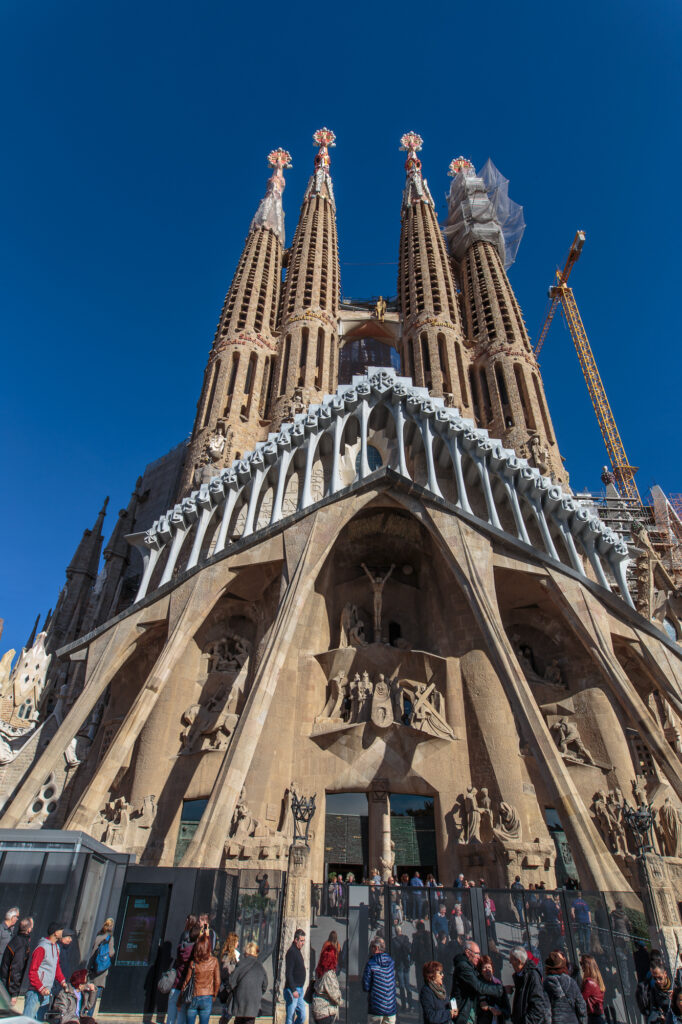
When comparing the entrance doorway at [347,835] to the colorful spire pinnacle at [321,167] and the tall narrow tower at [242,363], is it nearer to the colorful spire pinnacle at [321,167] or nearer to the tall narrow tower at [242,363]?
the tall narrow tower at [242,363]

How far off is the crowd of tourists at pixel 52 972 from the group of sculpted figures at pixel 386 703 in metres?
8.28

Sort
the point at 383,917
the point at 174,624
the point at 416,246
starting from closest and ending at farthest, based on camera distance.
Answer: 1. the point at 383,917
2. the point at 174,624
3. the point at 416,246

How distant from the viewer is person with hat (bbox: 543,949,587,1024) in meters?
3.76

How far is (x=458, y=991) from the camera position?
4.21 metres

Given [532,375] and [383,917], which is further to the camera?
[532,375]

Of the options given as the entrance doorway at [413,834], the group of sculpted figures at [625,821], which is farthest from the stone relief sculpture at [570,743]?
the entrance doorway at [413,834]

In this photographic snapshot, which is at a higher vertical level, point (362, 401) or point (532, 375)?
point (532, 375)

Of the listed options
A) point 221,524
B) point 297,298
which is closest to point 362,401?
point 221,524

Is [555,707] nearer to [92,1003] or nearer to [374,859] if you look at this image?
[374,859]

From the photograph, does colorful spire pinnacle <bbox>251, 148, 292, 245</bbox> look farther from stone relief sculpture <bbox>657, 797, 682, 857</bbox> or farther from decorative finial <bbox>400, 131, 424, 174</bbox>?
stone relief sculpture <bbox>657, 797, 682, 857</bbox>

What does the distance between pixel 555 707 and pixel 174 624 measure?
881 centimetres

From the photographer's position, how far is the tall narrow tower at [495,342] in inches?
812

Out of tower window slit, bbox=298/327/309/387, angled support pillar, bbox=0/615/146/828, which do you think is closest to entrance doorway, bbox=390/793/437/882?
angled support pillar, bbox=0/615/146/828

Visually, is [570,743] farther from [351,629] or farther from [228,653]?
[228,653]
